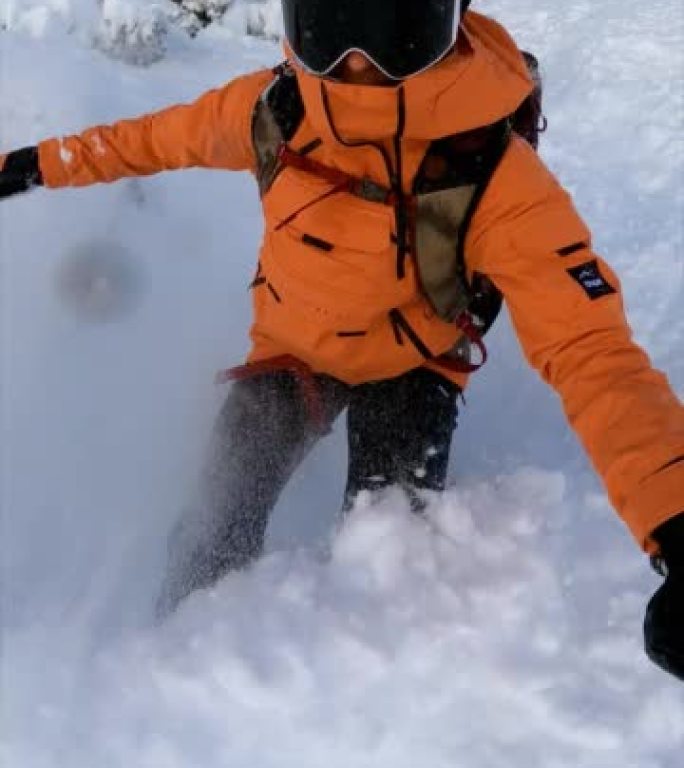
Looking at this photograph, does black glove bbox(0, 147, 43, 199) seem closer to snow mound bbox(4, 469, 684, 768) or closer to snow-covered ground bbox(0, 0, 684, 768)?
snow-covered ground bbox(0, 0, 684, 768)

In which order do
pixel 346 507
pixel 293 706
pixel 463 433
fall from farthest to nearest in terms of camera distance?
pixel 463 433 → pixel 346 507 → pixel 293 706

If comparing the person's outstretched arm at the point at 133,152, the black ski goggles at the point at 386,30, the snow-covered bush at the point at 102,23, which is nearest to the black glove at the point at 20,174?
the person's outstretched arm at the point at 133,152

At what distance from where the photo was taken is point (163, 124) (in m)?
2.58

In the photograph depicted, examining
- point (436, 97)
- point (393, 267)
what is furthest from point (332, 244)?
point (436, 97)

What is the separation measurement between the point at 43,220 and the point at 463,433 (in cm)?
178

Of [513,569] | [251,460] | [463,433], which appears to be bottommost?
[463,433]

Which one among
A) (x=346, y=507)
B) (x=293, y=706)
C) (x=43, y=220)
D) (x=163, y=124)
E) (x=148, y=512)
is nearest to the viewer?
(x=293, y=706)

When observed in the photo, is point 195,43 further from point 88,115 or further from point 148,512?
point 148,512

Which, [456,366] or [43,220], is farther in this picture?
[43,220]

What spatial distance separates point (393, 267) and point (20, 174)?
41.7 inches

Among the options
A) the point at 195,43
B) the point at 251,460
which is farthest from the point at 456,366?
the point at 195,43

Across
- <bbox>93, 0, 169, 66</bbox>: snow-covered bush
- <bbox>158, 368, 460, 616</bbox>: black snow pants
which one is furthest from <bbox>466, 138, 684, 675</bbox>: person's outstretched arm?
<bbox>93, 0, 169, 66</bbox>: snow-covered bush

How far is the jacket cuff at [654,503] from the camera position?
5.31ft

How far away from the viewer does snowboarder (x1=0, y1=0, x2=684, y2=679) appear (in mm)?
1837
